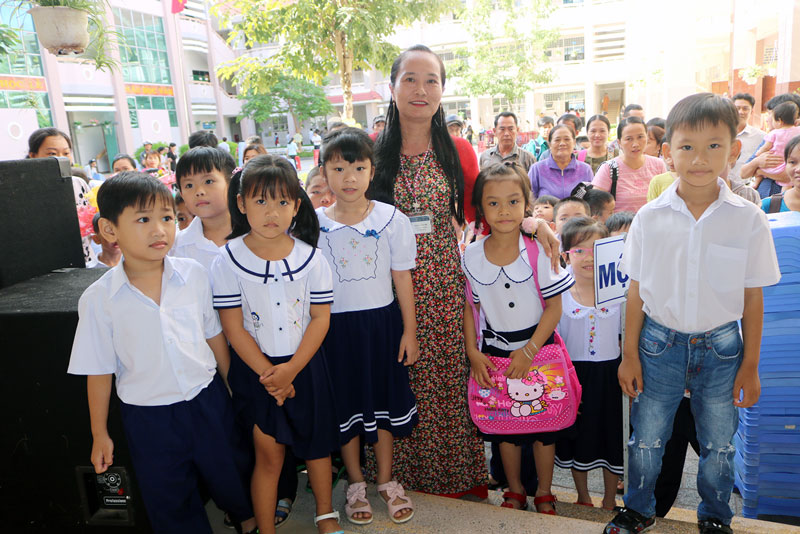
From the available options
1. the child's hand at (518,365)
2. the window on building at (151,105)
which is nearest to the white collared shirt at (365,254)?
the child's hand at (518,365)

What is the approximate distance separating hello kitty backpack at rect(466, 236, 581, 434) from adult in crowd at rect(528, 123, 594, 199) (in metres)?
2.50

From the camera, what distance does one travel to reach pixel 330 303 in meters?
1.99

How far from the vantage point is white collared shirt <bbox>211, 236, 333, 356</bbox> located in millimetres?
1909

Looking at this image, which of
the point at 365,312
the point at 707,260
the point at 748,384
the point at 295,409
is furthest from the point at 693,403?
the point at 295,409

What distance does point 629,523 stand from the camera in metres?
2.02

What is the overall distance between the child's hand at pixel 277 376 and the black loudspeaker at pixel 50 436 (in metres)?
0.50

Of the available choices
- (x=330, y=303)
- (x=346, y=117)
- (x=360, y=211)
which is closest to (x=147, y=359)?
(x=330, y=303)

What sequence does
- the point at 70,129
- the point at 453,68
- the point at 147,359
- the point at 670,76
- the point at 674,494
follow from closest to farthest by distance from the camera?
the point at 147,359, the point at 674,494, the point at 670,76, the point at 70,129, the point at 453,68

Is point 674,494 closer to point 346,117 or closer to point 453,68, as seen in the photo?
point 346,117

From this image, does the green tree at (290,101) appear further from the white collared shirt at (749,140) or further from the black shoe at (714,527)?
the black shoe at (714,527)

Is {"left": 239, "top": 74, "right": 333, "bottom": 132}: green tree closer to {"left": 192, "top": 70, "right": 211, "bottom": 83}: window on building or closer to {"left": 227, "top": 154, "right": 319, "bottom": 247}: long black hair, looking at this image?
{"left": 192, "top": 70, "right": 211, "bottom": 83}: window on building

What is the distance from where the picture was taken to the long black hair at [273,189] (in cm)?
189

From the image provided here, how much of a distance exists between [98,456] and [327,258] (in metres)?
1.00

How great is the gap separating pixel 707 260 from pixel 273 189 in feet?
4.76
